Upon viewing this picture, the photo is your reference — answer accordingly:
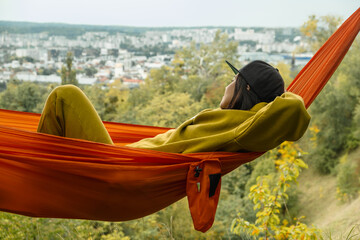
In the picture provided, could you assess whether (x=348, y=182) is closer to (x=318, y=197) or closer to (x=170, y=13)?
(x=318, y=197)

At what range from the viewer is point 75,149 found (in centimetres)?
139

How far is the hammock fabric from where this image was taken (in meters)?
1.37

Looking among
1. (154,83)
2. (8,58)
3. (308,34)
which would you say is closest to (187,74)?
(154,83)

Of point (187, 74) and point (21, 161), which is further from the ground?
point (21, 161)

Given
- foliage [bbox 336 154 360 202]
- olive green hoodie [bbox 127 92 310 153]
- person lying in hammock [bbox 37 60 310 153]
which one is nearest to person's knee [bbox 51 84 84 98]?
person lying in hammock [bbox 37 60 310 153]

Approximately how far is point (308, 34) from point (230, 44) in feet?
19.3

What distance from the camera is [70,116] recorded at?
1.51 m

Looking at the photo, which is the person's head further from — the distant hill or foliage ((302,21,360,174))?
the distant hill

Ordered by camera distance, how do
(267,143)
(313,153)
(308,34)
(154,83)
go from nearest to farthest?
(267,143) → (313,153) → (308,34) → (154,83)

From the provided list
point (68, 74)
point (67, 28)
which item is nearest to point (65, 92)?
point (68, 74)

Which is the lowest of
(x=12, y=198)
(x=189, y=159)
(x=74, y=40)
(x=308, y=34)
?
(x=74, y=40)

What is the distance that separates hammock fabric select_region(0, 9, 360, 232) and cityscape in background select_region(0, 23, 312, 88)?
2036 centimetres

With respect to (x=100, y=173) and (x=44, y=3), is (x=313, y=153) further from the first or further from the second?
(x=44, y=3)

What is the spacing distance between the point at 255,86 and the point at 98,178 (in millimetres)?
616
